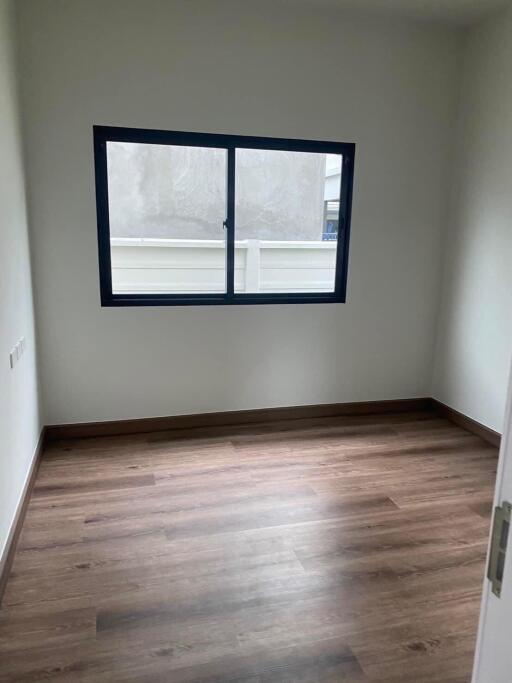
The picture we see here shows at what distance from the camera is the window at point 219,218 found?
3.50 metres

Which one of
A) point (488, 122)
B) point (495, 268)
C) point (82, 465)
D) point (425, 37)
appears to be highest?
point (425, 37)

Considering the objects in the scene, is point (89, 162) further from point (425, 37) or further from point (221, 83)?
point (425, 37)

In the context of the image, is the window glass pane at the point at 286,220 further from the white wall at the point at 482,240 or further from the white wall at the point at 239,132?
the white wall at the point at 482,240

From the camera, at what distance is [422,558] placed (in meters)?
2.38

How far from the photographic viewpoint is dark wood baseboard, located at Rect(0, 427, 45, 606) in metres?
2.12

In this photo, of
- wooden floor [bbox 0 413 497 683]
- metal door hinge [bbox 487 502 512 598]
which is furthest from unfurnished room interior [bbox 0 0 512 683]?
metal door hinge [bbox 487 502 512 598]

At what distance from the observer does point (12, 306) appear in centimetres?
257

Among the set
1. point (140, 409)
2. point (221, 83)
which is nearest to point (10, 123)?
point (221, 83)

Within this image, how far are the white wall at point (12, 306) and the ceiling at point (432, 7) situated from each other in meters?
1.98

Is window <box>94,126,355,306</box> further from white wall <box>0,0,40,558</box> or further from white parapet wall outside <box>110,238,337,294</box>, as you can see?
white wall <box>0,0,40,558</box>

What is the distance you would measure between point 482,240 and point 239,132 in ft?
6.29

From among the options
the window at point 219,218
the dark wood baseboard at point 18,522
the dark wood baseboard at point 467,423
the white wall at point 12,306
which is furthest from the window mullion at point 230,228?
the dark wood baseboard at point 467,423

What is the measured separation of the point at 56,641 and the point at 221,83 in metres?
3.28

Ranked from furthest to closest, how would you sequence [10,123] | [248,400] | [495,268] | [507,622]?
[248,400]
[495,268]
[10,123]
[507,622]
